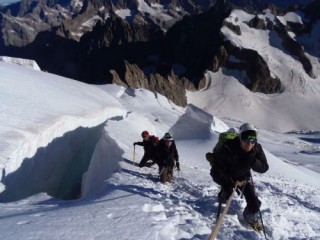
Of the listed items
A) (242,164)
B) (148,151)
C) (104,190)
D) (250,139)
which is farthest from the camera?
(148,151)

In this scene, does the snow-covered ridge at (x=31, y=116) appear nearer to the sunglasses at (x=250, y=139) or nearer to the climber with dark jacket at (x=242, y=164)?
the climber with dark jacket at (x=242, y=164)

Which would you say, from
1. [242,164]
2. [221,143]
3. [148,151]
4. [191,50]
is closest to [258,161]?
[242,164]

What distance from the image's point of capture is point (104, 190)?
358 inches

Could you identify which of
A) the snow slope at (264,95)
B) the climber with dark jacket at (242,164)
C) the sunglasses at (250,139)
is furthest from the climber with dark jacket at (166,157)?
the snow slope at (264,95)

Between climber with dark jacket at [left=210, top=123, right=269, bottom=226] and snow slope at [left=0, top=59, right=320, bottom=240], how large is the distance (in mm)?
417

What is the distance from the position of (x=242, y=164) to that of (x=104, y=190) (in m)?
3.32

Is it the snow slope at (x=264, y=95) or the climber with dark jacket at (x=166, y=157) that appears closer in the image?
the climber with dark jacket at (x=166, y=157)

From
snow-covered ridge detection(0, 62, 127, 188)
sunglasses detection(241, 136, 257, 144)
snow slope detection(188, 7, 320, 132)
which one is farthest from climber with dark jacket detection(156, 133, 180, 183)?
snow slope detection(188, 7, 320, 132)

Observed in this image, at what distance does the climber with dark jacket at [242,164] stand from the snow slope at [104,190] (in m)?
0.42

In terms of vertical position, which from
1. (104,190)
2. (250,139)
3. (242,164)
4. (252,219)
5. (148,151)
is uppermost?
(250,139)

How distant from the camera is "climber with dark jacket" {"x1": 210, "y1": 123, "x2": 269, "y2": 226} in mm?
6680

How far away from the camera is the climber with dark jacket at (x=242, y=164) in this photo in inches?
263

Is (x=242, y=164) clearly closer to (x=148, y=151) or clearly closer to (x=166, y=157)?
(x=166, y=157)

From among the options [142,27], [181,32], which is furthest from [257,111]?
[142,27]
